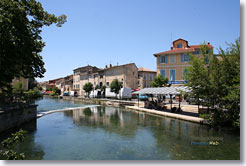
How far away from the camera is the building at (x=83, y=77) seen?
56.7 m

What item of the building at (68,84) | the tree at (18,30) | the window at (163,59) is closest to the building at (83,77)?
the building at (68,84)

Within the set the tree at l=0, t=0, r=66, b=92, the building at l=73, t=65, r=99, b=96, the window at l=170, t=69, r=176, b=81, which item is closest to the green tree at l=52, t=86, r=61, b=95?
the building at l=73, t=65, r=99, b=96

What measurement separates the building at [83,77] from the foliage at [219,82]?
44321mm

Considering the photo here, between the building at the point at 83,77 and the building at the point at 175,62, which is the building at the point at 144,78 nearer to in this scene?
the building at the point at 83,77

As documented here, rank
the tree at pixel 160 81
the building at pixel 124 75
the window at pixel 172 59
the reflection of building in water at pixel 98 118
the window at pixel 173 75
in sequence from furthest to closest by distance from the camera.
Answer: the building at pixel 124 75 → the window at pixel 172 59 → the window at pixel 173 75 → the tree at pixel 160 81 → the reflection of building in water at pixel 98 118

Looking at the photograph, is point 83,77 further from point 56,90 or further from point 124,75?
point 56,90

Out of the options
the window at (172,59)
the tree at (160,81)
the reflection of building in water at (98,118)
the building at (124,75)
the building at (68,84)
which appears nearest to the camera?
the reflection of building in water at (98,118)

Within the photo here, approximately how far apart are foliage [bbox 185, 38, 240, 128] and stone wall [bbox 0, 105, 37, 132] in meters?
12.3

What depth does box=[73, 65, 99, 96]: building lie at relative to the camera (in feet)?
186

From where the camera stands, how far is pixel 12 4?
860 cm

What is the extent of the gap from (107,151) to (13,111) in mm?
7781

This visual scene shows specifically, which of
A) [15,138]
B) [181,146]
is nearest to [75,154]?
[15,138]

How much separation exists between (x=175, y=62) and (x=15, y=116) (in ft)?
77.6

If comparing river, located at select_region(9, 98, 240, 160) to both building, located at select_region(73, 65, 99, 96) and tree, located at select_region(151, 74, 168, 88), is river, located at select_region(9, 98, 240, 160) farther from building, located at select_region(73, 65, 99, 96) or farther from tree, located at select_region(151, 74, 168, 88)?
building, located at select_region(73, 65, 99, 96)
